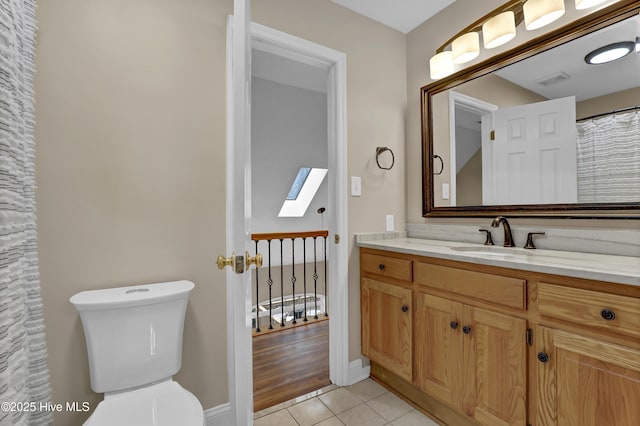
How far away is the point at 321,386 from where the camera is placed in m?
1.87

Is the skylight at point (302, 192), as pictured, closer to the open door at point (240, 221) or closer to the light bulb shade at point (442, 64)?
the light bulb shade at point (442, 64)

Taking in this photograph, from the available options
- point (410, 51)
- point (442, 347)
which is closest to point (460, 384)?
point (442, 347)

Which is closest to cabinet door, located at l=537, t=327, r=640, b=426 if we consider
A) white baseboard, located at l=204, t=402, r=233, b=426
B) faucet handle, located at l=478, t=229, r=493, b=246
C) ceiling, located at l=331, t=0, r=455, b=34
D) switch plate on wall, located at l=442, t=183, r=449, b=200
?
faucet handle, located at l=478, t=229, r=493, b=246

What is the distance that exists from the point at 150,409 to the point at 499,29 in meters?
2.40

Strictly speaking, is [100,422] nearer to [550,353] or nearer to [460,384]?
[460,384]

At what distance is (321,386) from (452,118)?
2010mm

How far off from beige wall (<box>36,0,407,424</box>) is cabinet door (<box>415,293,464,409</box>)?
3.48ft

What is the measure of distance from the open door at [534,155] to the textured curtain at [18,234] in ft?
7.04

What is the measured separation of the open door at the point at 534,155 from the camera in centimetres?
144

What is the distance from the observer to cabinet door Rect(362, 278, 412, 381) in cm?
163

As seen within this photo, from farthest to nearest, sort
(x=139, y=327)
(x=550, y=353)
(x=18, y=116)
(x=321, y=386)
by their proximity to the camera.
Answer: (x=321, y=386) < (x=139, y=327) < (x=550, y=353) < (x=18, y=116)

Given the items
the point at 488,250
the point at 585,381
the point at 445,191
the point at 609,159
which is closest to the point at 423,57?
the point at 445,191

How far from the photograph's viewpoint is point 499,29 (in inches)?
61.3

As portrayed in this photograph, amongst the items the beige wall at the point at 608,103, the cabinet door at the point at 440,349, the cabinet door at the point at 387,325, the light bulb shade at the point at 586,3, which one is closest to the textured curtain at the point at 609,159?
the beige wall at the point at 608,103
